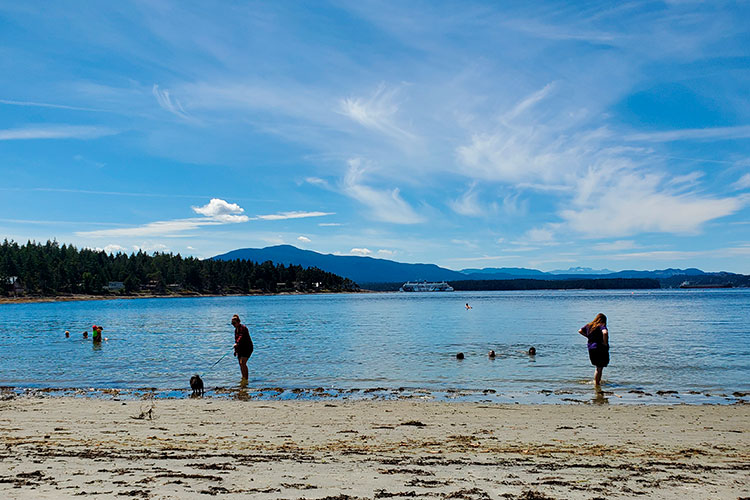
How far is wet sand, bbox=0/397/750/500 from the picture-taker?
286 inches

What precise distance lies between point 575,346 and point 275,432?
26.7 metres

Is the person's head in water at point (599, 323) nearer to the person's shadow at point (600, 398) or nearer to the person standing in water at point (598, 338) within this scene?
the person standing in water at point (598, 338)

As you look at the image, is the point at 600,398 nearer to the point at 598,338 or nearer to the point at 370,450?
the point at 598,338

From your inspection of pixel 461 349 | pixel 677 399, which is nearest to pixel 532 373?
pixel 677 399

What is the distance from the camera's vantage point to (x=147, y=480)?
298 inches

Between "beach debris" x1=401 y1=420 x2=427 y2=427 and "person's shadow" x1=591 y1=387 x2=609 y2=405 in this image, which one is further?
"person's shadow" x1=591 y1=387 x2=609 y2=405

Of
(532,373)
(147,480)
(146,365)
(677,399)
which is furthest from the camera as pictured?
(146,365)

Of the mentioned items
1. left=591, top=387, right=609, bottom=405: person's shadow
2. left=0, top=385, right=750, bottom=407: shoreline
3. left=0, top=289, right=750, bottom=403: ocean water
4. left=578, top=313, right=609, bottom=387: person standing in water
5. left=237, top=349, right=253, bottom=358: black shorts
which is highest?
left=578, top=313, right=609, bottom=387: person standing in water

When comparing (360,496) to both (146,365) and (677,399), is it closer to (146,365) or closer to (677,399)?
(677,399)

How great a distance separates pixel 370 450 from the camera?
398 inches

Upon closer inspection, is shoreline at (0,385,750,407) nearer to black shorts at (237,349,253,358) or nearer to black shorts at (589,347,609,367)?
black shorts at (589,347,609,367)

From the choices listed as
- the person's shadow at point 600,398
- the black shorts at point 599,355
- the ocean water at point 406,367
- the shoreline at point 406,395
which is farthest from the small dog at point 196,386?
the black shorts at point 599,355

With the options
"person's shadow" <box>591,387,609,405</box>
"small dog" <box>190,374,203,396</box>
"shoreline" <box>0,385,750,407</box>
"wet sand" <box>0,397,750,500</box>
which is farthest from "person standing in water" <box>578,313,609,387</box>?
"small dog" <box>190,374,203,396</box>

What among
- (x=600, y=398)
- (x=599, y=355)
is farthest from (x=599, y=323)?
(x=600, y=398)
